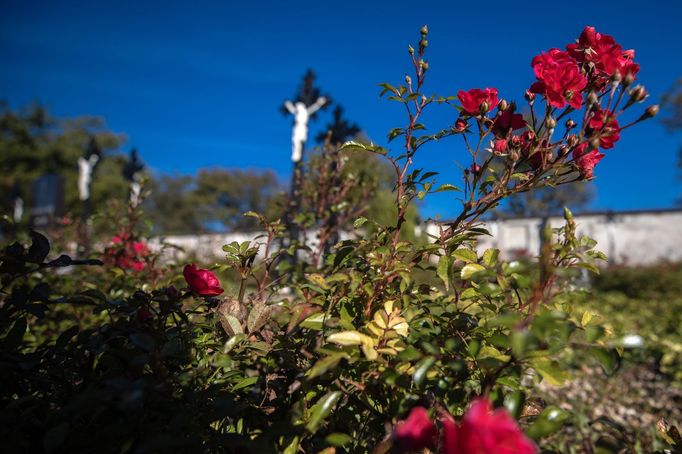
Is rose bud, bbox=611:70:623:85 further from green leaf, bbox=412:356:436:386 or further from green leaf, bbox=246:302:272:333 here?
green leaf, bbox=246:302:272:333

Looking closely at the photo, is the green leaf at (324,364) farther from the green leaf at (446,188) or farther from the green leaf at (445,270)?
the green leaf at (446,188)

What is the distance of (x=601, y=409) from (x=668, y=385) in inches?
40.0

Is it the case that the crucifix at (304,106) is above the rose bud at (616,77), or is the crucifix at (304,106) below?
above

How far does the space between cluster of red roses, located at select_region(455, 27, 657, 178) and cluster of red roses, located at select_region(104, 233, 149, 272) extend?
186 cm

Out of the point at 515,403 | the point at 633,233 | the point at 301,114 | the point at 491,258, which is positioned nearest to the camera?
the point at 515,403

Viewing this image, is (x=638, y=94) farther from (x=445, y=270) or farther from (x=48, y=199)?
(x=48, y=199)

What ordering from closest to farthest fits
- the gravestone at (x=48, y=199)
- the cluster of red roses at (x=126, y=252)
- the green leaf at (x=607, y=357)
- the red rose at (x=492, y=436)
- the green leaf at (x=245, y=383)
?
the red rose at (x=492, y=436) < the green leaf at (x=607, y=357) < the green leaf at (x=245, y=383) < the cluster of red roses at (x=126, y=252) < the gravestone at (x=48, y=199)

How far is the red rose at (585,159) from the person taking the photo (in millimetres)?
973

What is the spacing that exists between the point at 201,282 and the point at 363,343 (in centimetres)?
43

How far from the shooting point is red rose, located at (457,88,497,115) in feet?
3.37

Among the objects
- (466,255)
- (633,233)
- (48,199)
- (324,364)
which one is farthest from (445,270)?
(633,233)

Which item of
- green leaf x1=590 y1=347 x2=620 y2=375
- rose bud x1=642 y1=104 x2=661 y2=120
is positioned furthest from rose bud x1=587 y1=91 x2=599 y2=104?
green leaf x1=590 y1=347 x2=620 y2=375

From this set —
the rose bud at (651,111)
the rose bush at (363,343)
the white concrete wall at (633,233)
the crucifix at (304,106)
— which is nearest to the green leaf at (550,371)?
the rose bush at (363,343)

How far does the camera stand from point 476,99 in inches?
41.0
